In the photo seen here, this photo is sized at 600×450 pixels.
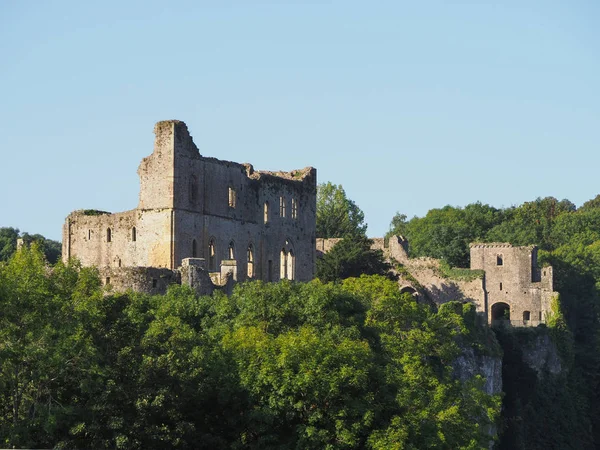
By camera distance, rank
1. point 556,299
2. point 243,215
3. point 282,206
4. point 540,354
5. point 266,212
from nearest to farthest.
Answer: point 243,215 → point 266,212 → point 282,206 → point 540,354 → point 556,299

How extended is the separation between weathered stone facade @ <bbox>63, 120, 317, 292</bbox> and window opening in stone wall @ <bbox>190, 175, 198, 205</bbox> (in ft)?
0.13

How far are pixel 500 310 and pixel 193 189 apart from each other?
90.2 ft

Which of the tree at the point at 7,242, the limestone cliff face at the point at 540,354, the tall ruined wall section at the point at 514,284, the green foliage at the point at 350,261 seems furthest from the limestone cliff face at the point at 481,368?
the tree at the point at 7,242

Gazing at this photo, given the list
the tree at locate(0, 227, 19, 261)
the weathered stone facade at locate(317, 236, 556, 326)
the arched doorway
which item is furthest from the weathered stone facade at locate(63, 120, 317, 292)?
the tree at locate(0, 227, 19, 261)

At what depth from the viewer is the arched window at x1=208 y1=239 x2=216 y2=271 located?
6775 cm

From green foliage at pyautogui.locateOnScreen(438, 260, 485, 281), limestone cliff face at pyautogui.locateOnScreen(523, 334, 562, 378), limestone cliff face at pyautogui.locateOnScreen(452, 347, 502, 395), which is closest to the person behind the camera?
limestone cliff face at pyautogui.locateOnScreen(452, 347, 502, 395)

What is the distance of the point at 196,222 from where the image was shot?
6675cm

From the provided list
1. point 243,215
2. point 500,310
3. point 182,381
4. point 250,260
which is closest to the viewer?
point 182,381

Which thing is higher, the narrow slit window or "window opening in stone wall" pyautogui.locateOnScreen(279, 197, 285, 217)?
"window opening in stone wall" pyautogui.locateOnScreen(279, 197, 285, 217)

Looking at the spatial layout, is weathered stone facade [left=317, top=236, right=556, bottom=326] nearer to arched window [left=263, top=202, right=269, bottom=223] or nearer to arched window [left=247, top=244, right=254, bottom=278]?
arched window [left=263, top=202, right=269, bottom=223]

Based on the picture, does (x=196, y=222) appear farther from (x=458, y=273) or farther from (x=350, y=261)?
(x=458, y=273)

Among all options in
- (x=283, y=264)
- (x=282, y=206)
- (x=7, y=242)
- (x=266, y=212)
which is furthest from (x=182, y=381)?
(x=7, y=242)

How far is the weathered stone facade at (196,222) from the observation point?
214ft

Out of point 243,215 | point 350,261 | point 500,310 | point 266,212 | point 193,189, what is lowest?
point 500,310
